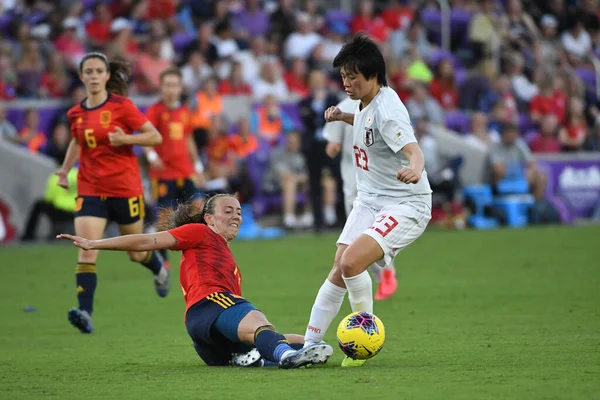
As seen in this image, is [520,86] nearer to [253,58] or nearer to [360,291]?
[253,58]

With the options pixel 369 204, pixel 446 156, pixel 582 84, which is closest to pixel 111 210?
pixel 369 204

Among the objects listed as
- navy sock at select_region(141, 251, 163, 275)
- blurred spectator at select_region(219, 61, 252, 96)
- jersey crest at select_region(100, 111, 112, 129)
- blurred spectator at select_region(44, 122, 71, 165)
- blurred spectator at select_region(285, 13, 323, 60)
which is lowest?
navy sock at select_region(141, 251, 163, 275)

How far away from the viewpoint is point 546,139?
23.6 metres

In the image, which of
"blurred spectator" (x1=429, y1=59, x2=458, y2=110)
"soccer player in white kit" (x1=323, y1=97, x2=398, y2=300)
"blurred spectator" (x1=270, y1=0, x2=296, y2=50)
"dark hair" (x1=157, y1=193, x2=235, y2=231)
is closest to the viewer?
"dark hair" (x1=157, y1=193, x2=235, y2=231)

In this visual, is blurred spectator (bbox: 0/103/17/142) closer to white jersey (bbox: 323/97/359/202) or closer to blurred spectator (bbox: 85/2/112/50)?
blurred spectator (bbox: 85/2/112/50)

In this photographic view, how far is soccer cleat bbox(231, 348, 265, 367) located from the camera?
24.0 feet

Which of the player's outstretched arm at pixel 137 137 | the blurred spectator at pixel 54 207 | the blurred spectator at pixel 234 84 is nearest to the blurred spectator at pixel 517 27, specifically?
the blurred spectator at pixel 234 84

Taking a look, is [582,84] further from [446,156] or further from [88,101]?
[88,101]

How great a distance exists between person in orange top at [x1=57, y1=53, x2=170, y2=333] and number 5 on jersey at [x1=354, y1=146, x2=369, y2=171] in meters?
3.01

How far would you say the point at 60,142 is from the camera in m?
18.7

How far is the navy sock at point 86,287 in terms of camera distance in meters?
9.87

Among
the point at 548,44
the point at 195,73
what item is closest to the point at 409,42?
the point at 548,44

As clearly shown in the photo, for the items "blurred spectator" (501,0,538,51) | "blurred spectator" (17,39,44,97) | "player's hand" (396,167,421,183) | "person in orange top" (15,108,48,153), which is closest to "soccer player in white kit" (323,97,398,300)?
"player's hand" (396,167,421,183)

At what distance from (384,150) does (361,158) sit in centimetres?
24
